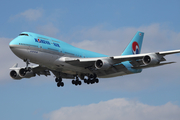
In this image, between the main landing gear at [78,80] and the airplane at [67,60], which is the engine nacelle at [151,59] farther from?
the main landing gear at [78,80]

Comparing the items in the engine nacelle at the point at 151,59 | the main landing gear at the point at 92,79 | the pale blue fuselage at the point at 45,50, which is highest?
the pale blue fuselage at the point at 45,50

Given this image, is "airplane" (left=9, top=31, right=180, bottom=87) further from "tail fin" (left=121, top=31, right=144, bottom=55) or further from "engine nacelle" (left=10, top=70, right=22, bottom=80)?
"tail fin" (left=121, top=31, right=144, bottom=55)

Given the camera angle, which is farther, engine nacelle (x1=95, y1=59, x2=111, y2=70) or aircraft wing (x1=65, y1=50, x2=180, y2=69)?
engine nacelle (x1=95, y1=59, x2=111, y2=70)

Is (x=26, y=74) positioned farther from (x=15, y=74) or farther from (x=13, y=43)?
(x=13, y=43)

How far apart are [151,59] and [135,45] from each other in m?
16.0

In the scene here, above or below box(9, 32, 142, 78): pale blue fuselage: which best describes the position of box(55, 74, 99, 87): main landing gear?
below

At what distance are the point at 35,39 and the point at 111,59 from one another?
35.1 feet

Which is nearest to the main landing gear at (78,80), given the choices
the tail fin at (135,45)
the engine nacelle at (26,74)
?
the engine nacelle at (26,74)

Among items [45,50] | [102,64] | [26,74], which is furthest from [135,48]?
[45,50]

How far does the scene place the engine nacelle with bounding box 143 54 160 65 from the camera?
3928 centimetres

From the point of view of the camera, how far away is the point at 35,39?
3878cm

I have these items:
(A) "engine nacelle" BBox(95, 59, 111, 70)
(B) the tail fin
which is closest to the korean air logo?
(B) the tail fin

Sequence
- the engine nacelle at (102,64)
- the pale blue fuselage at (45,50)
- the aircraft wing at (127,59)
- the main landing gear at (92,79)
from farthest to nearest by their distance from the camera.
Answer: the main landing gear at (92,79)
the engine nacelle at (102,64)
the aircraft wing at (127,59)
the pale blue fuselage at (45,50)

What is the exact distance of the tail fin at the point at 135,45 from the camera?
53.5m
